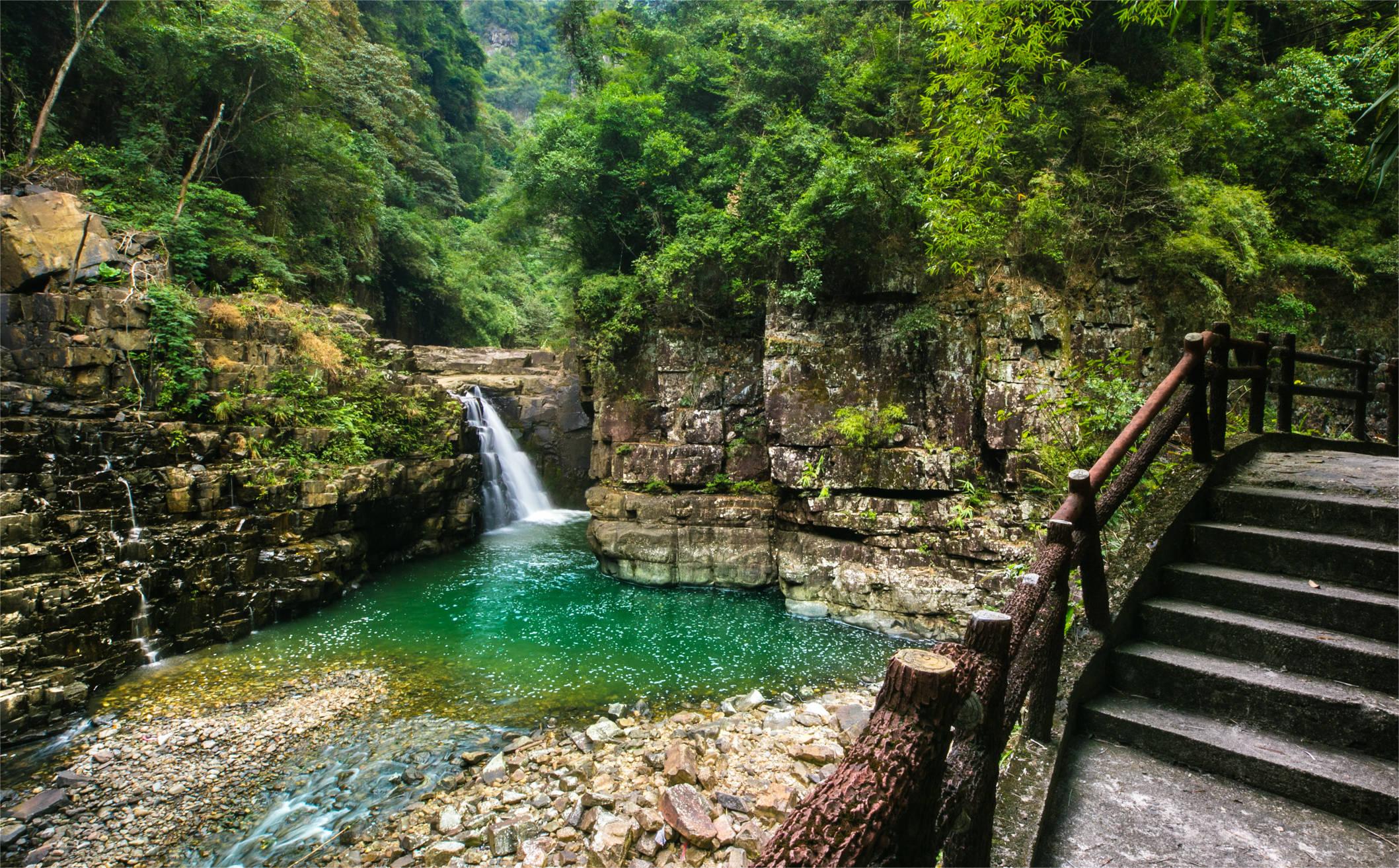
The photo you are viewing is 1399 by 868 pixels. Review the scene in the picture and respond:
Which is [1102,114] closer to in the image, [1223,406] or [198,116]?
[1223,406]

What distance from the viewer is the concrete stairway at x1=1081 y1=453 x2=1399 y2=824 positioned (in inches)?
84.8

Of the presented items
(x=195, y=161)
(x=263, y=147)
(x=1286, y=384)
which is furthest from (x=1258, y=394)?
(x=263, y=147)

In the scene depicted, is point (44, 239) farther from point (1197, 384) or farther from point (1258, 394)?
point (1258, 394)

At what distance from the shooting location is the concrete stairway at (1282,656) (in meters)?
2.15

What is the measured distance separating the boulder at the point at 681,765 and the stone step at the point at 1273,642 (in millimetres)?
3825

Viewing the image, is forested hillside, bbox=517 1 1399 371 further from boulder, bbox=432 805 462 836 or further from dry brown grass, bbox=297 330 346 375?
boulder, bbox=432 805 462 836

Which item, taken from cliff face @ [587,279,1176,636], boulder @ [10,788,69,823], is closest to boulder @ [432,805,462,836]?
boulder @ [10,788,69,823]

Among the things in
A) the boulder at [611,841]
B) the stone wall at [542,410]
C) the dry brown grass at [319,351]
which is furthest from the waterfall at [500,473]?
the boulder at [611,841]

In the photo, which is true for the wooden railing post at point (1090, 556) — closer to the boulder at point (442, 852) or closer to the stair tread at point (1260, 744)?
the stair tread at point (1260, 744)

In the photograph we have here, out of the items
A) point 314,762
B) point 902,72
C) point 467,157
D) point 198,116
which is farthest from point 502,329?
point 314,762

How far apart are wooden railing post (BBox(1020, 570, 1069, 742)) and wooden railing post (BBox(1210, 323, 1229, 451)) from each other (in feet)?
7.30

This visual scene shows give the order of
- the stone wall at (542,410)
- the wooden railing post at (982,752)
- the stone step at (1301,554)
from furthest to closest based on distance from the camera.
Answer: the stone wall at (542,410)
the stone step at (1301,554)
the wooden railing post at (982,752)

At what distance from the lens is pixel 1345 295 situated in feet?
26.7

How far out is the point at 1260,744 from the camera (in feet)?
7.39
